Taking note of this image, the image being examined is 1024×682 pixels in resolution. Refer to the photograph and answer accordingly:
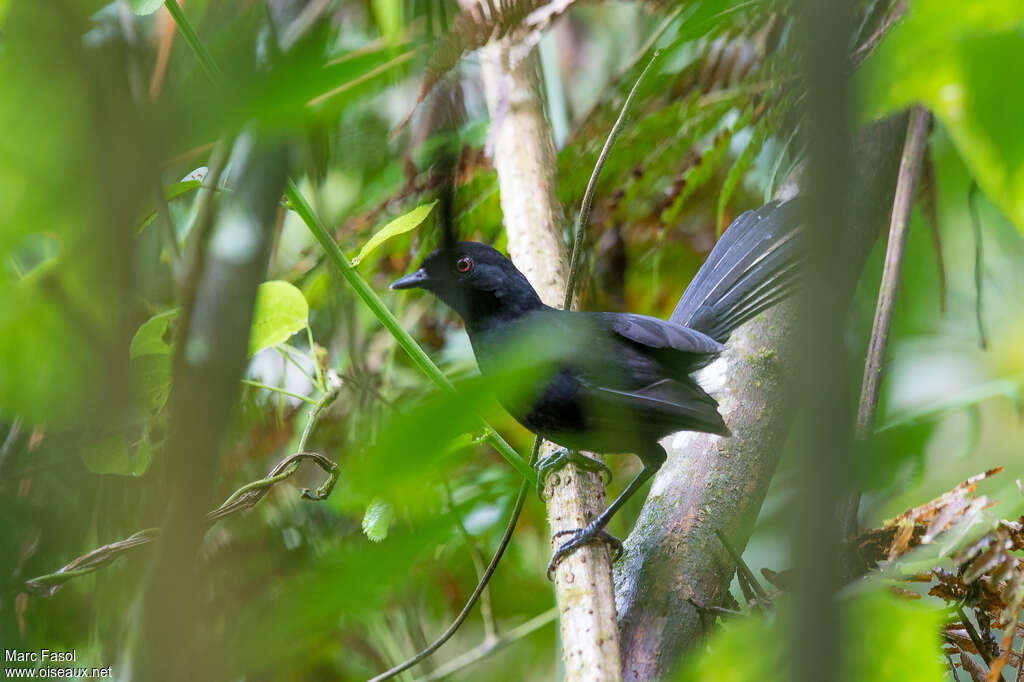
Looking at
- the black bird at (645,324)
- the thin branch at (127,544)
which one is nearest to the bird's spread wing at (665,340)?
the black bird at (645,324)

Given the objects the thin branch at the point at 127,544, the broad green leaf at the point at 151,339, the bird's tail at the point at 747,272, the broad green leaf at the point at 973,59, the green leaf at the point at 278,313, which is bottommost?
the broad green leaf at the point at 973,59

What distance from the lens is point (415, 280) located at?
103 inches

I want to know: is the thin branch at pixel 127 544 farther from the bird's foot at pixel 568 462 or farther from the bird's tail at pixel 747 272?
the bird's tail at pixel 747 272

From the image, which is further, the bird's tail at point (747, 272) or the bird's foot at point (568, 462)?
the bird's tail at point (747, 272)

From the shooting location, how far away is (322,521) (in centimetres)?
267

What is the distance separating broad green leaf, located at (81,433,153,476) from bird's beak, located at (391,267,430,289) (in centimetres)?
89

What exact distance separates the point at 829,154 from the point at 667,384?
1972mm

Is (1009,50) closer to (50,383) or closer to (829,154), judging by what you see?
(829,154)

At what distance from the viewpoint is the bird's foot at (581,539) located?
199 centimetres

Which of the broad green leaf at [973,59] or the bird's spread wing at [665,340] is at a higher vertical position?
the bird's spread wing at [665,340]

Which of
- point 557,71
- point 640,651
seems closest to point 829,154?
point 640,651

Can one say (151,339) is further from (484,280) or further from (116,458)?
(484,280)

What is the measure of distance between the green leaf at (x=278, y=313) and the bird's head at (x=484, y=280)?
2.30ft

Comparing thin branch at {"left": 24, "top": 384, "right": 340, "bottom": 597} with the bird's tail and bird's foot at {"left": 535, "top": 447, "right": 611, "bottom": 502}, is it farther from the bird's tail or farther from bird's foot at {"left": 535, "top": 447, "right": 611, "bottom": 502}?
the bird's tail
